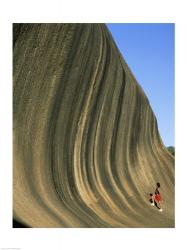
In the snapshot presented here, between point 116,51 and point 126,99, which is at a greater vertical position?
point 116,51

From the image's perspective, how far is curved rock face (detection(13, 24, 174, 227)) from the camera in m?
10.4

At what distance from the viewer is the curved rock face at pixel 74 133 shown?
34.1ft

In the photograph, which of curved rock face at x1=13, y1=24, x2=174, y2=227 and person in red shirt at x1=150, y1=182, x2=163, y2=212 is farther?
person in red shirt at x1=150, y1=182, x2=163, y2=212

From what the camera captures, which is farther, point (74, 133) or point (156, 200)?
point (156, 200)

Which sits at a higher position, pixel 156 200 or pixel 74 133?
pixel 74 133

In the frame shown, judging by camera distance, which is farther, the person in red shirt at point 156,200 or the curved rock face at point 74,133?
the person in red shirt at point 156,200

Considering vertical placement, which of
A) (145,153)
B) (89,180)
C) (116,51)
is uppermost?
(116,51)

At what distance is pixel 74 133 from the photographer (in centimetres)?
1232

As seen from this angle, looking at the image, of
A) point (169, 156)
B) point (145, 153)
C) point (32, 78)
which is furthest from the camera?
point (169, 156)

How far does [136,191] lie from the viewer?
49.0 feet

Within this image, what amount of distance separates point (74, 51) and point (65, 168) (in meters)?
2.54
